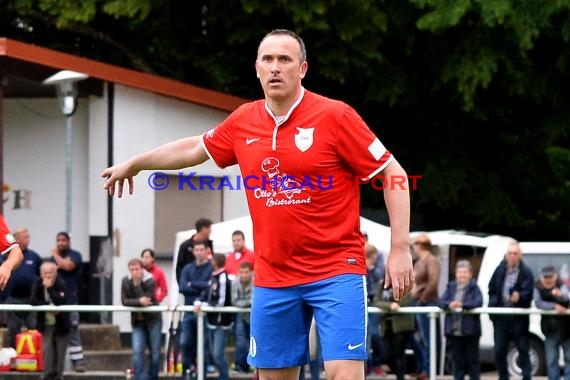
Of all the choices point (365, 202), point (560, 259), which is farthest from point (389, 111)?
point (560, 259)

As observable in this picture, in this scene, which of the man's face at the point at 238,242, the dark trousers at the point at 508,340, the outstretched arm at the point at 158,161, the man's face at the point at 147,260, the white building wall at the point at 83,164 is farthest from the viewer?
the white building wall at the point at 83,164

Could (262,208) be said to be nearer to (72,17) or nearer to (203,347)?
(203,347)

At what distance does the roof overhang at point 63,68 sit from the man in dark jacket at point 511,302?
301 inches

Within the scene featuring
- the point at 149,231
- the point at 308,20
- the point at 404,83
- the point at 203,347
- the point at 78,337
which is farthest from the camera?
the point at 404,83

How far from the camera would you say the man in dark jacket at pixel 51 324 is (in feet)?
51.2

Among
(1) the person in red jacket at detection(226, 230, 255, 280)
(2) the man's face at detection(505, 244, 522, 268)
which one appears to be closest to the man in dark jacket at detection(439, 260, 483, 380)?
(2) the man's face at detection(505, 244, 522, 268)

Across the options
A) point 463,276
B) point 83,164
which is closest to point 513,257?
point 463,276

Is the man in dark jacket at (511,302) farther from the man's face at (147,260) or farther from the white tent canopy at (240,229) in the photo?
the man's face at (147,260)

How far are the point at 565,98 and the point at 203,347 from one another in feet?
39.0

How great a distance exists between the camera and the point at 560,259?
18.7 metres

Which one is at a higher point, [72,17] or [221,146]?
[72,17]

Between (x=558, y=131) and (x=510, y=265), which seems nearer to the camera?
(x=510, y=265)

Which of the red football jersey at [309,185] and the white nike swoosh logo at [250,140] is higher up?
the white nike swoosh logo at [250,140]

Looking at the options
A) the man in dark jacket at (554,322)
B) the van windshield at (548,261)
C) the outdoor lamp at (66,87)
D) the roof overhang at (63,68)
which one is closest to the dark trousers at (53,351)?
the outdoor lamp at (66,87)
